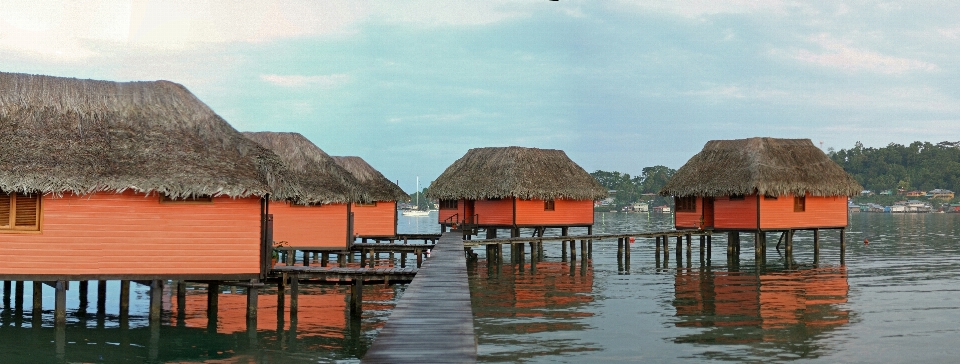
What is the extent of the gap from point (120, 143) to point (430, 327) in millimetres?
10271

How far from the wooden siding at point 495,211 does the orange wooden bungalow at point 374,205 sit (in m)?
4.12

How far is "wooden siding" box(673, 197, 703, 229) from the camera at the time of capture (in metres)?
40.0

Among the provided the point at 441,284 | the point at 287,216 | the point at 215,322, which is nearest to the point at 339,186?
the point at 287,216

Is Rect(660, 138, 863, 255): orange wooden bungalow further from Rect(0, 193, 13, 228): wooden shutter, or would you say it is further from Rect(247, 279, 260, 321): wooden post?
Rect(0, 193, 13, 228): wooden shutter

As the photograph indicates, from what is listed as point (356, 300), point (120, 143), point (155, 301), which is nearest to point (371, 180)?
point (356, 300)

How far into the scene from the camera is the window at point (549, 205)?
40156mm

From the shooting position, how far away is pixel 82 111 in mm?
20344

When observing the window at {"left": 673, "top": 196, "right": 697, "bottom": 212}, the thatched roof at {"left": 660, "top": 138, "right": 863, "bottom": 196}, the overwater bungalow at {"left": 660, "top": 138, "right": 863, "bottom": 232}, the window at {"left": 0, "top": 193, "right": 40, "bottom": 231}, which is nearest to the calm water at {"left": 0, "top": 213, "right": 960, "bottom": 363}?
the window at {"left": 0, "top": 193, "right": 40, "bottom": 231}

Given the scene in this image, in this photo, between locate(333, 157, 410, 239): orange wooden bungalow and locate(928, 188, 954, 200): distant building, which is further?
locate(928, 188, 954, 200): distant building

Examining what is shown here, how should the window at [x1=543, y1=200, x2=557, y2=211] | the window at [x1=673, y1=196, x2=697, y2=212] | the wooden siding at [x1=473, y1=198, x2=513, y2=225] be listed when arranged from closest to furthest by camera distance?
the wooden siding at [x1=473, y1=198, x2=513, y2=225] < the window at [x1=543, y1=200, x2=557, y2=211] < the window at [x1=673, y1=196, x2=697, y2=212]

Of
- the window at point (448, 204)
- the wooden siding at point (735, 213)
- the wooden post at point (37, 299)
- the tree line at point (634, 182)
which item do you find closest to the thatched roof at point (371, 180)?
the window at point (448, 204)

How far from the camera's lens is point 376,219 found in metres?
37.4

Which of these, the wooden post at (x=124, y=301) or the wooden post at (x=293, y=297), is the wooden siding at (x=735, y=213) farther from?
the wooden post at (x=124, y=301)

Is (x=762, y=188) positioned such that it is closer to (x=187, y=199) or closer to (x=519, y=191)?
(x=519, y=191)
